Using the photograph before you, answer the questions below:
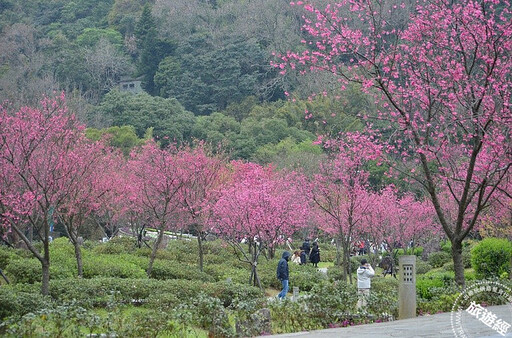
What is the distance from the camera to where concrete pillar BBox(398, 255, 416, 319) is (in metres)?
10.6

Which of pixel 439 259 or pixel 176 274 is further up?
pixel 439 259

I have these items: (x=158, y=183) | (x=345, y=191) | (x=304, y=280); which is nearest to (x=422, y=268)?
(x=345, y=191)

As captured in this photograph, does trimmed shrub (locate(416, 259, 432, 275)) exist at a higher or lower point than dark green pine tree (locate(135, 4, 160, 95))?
lower

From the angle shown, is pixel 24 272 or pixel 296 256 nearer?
pixel 24 272

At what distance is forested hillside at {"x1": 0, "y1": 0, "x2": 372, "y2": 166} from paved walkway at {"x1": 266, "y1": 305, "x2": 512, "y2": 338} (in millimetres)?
33048

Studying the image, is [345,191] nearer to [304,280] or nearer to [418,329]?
[304,280]

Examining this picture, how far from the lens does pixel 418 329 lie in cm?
875

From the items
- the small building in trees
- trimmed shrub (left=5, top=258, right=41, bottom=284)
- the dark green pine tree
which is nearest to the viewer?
trimmed shrub (left=5, top=258, right=41, bottom=284)

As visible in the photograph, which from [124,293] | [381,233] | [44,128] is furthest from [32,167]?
[381,233]

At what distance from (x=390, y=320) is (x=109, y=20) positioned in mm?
80093

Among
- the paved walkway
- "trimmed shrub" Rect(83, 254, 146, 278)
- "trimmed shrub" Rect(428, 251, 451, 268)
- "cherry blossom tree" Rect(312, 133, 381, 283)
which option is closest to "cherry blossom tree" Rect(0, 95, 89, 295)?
"trimmed shrub" Rect(83, 254, 146, 278)

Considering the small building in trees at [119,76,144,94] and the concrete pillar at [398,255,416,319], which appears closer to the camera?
the concrete pillar at [398,255,416,319]

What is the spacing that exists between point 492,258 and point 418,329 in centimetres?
986

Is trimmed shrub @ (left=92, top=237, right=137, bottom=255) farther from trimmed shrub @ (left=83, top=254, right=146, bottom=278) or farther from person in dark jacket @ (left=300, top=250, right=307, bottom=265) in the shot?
person in dark jacket @ (left=300, top=250, right=307, bottom=265)
